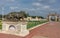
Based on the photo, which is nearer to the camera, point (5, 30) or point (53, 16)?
point (5, 30)

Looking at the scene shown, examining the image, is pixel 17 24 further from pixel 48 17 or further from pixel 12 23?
pixel 48 17

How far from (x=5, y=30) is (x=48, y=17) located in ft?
155

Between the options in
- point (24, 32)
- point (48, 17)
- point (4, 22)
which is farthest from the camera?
point (48, 17)

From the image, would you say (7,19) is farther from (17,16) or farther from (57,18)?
(57,18)

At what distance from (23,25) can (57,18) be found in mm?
48263

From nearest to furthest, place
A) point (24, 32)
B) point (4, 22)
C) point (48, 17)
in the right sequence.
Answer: point (24, 32) < point (4, 22) < point (48, 17)

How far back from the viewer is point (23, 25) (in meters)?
14.4

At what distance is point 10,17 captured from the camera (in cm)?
1479

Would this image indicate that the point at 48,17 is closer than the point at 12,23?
No

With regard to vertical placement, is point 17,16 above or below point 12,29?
above

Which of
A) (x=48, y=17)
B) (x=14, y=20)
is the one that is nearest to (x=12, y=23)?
(x=14, y=20)

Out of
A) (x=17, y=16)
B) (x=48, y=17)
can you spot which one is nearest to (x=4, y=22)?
(x=17, y=16)

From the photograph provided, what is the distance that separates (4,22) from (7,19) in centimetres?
39

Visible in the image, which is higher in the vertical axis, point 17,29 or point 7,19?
point 7,19
